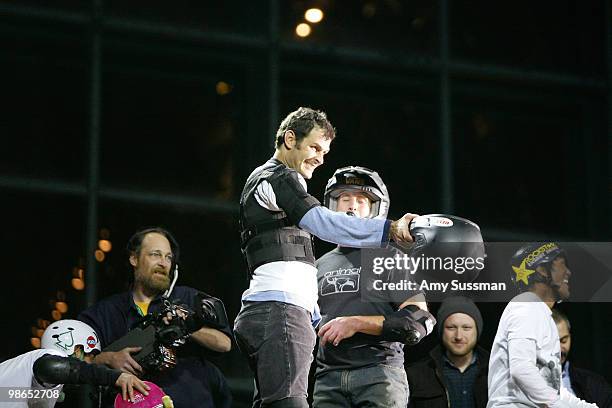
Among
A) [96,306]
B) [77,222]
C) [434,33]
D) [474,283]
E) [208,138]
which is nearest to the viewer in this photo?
[96,306]

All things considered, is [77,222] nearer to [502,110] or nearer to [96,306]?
[96,306]

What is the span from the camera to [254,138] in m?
9.50

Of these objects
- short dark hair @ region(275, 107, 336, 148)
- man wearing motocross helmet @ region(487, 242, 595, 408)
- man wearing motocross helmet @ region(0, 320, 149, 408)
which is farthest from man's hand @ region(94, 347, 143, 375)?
man wearing motocross helmet @ region(487, 242, 595, 408)

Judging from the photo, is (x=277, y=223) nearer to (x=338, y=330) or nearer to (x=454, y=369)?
(x=338, y=330)

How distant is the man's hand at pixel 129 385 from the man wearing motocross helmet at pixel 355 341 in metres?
0.94

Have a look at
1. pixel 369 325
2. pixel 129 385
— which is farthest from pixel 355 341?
pixel 129 385

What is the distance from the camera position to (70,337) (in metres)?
6.96

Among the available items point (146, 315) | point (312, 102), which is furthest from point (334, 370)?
point (312, 102)

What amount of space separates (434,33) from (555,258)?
320cm

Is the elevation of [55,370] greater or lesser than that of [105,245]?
lesser

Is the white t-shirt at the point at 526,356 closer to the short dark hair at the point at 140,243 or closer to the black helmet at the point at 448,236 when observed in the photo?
the black helmet at the point at 448,236

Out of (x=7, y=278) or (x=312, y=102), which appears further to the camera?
(x=312, y=102)

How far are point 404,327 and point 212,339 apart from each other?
3.42 ft

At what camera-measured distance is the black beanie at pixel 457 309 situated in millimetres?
7773
